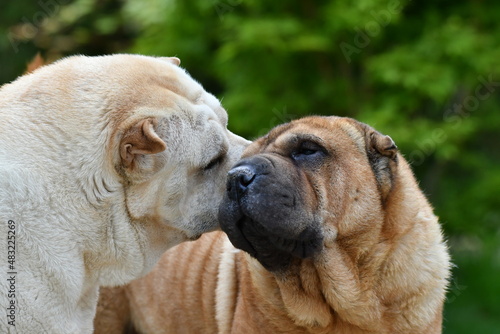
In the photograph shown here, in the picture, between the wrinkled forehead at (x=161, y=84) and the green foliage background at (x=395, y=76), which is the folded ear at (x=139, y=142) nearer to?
the wrinkled forehead at (x=161, y=84)

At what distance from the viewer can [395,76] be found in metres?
6.32

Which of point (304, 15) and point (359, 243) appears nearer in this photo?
point (359, 243)

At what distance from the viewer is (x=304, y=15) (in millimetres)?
7008

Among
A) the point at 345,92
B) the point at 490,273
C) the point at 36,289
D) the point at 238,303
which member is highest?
the point at 36,289

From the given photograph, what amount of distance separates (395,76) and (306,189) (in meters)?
3.17

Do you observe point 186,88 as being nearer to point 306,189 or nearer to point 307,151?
point 307,151

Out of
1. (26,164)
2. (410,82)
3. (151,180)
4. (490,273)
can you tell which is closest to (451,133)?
(410,82)

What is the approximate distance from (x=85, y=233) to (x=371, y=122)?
3490 millimetres

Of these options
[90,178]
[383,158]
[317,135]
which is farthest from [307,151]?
[90,178]

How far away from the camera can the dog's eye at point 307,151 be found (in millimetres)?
3592

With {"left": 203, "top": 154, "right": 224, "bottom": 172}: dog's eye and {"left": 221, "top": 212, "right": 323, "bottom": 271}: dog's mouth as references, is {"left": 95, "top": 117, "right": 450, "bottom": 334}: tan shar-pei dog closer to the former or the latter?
{"left": 221, "top": 212, "right": 323, "bottom": 271}: dog's mouth

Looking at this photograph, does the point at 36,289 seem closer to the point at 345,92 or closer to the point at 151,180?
the point at 151,180

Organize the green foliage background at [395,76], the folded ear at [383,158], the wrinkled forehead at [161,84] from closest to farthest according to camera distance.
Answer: the wrinkled forehead at [161,84] < the folded ear at [383,158] < the green foliage background at [395,76]

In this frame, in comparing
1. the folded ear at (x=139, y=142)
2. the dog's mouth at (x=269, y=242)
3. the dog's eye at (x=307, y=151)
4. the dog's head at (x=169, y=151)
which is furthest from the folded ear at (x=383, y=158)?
the folded ear at (x=139, y=142)
